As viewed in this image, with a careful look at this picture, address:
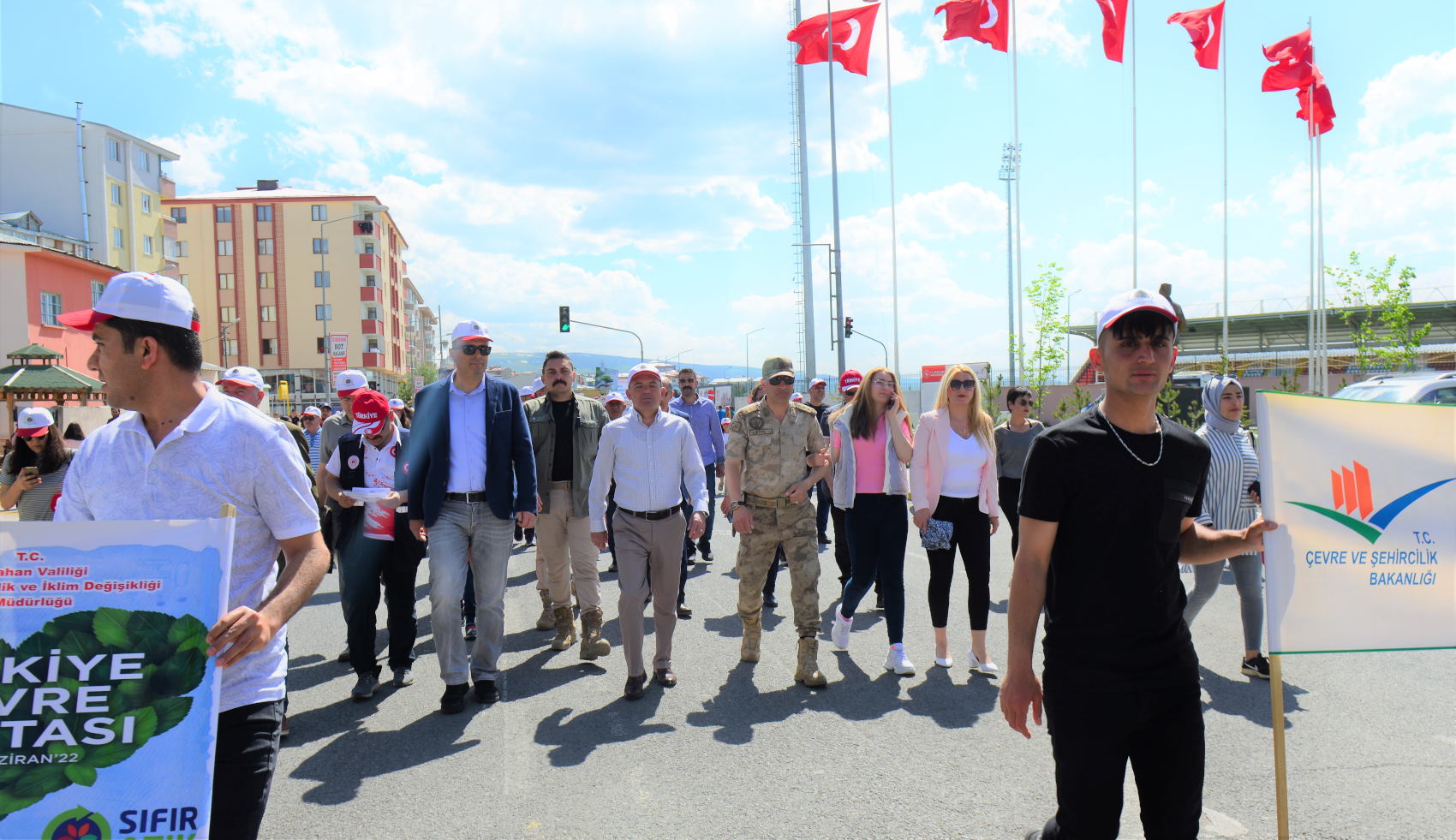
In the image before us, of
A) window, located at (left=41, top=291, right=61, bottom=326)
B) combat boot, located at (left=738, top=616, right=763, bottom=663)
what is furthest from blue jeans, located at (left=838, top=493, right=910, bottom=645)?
window, located at (left=41, top=291, right=61, bottom=326)

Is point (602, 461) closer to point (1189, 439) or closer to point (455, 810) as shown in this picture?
point (455, 810)

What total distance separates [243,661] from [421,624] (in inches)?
236

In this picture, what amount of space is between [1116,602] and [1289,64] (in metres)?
25.4

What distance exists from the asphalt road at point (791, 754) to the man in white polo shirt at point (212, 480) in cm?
174

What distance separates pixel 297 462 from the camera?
2502 millimetres

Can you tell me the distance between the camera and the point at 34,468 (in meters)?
6.37

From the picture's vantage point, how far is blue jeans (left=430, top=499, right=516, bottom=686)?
217 inches

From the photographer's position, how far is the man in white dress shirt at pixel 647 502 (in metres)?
5.94

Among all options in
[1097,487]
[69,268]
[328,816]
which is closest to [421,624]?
[328,816]

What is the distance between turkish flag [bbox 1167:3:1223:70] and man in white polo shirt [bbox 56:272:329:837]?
24.6 metres

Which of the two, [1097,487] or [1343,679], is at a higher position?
[1097,487]

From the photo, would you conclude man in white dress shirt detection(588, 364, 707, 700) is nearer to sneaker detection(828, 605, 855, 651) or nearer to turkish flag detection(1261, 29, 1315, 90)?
sneaker detection(828, 605, 855, 651)

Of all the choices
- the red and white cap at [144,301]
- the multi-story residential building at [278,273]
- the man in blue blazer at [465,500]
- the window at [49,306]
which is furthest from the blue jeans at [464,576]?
the multi-story residential building at [278,273]

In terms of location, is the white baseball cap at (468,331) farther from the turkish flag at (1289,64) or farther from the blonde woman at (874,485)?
the turkish flag at (1289,64)
